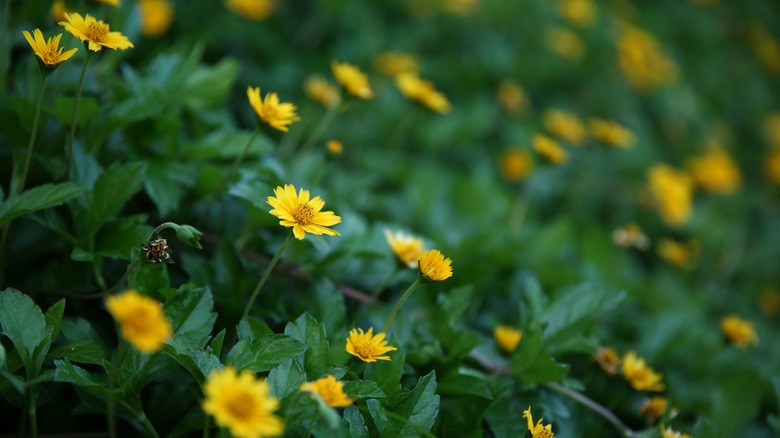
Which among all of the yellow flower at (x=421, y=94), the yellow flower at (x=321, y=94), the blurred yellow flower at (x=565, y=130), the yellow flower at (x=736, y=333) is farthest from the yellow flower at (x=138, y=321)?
the blurred yellow flower at (x=565, y=130)

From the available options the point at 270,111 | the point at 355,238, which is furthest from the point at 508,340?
the point at 270,111

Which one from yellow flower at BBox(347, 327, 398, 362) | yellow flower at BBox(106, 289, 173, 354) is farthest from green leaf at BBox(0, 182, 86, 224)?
yellow flower at BBox(347, 327, 398, 362)

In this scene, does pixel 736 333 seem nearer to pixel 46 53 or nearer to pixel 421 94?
pixel 421 94

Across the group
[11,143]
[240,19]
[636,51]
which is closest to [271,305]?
[11,143]

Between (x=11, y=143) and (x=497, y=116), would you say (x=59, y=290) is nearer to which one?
(x=11, y=143)

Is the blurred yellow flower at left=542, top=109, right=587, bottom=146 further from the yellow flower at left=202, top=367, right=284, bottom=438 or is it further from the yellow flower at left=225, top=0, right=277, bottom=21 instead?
the yellow flower at left=202, top=367, right=284, bottom=438

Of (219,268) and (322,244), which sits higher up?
(322,244)

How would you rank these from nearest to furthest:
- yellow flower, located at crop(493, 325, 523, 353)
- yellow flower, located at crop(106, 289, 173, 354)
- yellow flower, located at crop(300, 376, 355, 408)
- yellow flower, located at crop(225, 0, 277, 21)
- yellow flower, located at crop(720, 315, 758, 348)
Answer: yellow flower, located at crop(106, 289, 173, 354) → yellow flower, located at crop(300, 376, 355, 408) → yellow flower, located at crop(493, 325, 523, 353) → yellow flower, located at crop(720, 315, 758, 348) → yellow flower, located at crop(225, 0, 277, 21)
